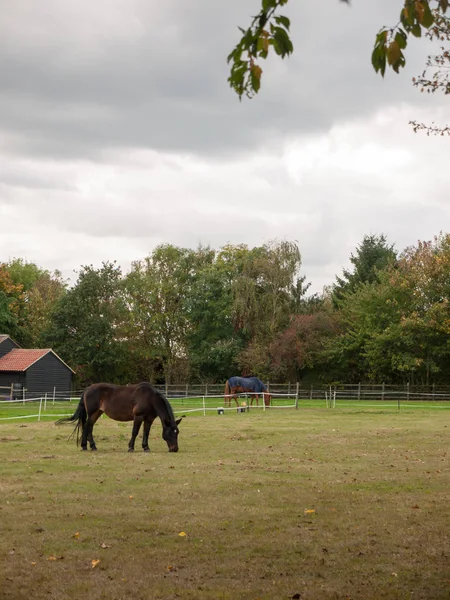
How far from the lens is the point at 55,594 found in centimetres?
633

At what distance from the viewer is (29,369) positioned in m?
56.4

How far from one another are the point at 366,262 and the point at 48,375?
2695cm

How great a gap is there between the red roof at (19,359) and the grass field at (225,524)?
4020cm

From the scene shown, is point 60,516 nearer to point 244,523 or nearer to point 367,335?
point 244,523

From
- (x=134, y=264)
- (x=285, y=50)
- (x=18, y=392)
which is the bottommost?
(x=18, y=392)

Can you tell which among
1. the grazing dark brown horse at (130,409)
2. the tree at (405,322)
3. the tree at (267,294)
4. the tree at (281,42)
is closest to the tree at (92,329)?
the tree at (267,294)

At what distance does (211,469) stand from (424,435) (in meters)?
10.1

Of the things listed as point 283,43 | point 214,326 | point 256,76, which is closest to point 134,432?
point 256,76

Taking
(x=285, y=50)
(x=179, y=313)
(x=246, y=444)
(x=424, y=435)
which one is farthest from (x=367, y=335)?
(x=285, y=50)

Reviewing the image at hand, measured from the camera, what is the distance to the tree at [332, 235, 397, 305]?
60.7 meters

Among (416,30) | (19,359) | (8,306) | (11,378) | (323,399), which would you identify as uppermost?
(8,306)

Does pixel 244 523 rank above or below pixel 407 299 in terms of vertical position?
below

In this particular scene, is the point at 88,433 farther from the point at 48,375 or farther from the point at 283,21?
the point at 48,375

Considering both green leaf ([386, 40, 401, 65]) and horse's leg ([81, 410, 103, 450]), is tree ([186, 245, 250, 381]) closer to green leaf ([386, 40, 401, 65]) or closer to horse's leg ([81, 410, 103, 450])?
horse's leg ([81, 410, 103, 450])
